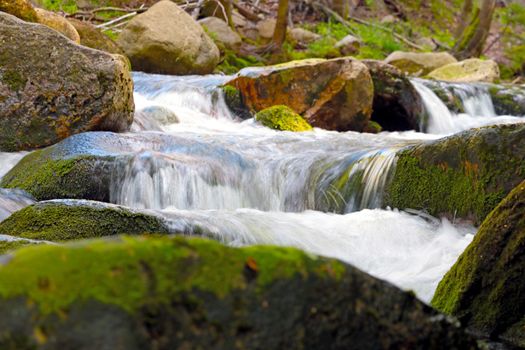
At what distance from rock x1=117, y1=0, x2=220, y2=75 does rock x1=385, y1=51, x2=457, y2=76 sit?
202 inches

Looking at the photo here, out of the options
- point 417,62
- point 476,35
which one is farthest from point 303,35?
point 476,35

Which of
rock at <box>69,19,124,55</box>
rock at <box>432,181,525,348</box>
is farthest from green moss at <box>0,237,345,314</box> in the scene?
rock at <box>69,19,124,55</box>

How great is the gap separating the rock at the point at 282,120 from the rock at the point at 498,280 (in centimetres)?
651

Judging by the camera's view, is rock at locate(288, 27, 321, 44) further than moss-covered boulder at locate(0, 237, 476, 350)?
Yes

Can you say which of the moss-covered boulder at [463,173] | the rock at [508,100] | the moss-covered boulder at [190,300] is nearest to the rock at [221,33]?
the rock at [508,100]

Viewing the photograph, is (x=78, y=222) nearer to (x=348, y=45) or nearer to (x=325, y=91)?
(x=325, y=91)

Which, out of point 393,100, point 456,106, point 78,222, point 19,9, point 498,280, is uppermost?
point 498,280

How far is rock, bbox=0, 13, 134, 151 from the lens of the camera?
23.3 ft

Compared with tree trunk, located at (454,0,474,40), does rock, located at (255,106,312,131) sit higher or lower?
higher

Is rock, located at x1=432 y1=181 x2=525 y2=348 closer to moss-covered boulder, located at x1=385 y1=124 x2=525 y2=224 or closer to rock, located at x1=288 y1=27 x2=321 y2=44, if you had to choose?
moss-covered boulder, located at x1=385 y1=124 x2=525 y2=224

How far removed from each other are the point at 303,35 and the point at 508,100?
27.7 feet

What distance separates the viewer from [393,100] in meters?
11.2

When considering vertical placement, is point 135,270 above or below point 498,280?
above

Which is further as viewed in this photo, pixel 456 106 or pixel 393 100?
pixel 456 106
